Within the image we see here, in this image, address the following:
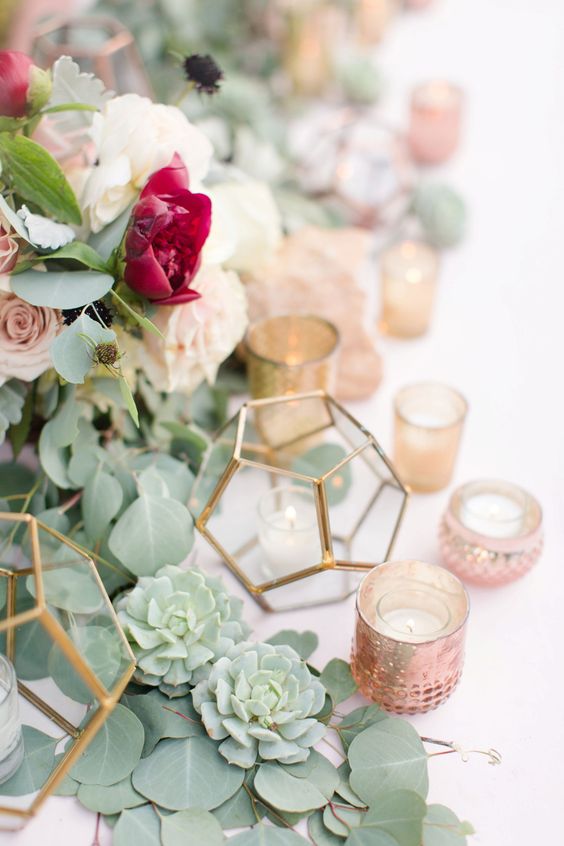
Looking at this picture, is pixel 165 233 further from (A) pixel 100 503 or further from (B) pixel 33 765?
(B) pixel 33 765

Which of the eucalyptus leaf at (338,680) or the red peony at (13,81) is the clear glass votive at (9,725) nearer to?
the eucalyptus leaf at (338,680)

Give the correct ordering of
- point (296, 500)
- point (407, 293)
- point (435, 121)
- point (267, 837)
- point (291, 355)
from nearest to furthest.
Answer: point (267, 837)
point (296, 500)
point (291, 355)
point (407, 293)
point (435, 121)

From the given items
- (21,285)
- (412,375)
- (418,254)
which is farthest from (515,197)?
(21,285)

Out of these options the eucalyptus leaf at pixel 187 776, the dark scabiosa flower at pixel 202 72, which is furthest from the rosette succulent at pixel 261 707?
the dark scabiosa flower at pixel 202 72

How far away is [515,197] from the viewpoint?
1360 millimetres

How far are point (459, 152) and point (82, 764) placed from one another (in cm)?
119

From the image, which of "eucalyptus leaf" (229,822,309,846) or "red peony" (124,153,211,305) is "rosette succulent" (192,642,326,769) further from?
"red peony" (124,153,211,305)

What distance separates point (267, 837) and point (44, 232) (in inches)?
17.6

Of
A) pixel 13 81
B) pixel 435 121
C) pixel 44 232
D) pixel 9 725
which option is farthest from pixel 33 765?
pixel 435 121

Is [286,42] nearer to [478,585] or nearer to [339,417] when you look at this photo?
[339,417]

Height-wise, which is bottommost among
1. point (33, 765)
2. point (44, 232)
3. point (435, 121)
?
point (33, 765)

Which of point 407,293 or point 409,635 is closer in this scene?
point 409,635

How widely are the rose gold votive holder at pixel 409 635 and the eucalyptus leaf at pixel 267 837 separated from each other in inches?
4.7

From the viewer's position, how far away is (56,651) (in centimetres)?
59
